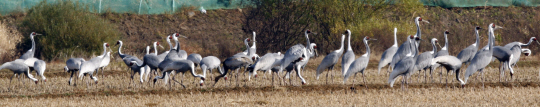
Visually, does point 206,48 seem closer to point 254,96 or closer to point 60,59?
point 60,59

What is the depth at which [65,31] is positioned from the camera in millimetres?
20688

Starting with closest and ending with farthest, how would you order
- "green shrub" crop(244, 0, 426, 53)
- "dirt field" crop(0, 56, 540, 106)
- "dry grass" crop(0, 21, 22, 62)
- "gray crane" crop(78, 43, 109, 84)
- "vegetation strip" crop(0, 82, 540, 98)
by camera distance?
"dirt field" crop(0, 56, 540, 106), "vegetation strip" crop(0, 82, 540, 98), "gray crane" crop(78, 43, 109, 84), "dry grass" crop(0, 21, 22, 62), "green shrub" crop(244, 0, 426, 53)

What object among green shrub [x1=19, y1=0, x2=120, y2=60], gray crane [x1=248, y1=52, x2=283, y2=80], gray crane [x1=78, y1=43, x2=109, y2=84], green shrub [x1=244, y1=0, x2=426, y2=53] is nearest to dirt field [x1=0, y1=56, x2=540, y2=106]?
gray crane [x1=78, y1=43, x2=109, y2=84]

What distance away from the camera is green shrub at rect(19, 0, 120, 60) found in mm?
20734

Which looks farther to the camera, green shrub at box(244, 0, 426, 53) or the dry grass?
green shrub at box(244, 0, 426, 53)

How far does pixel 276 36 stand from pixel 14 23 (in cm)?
1294

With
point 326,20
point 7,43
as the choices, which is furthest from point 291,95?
point 7,43

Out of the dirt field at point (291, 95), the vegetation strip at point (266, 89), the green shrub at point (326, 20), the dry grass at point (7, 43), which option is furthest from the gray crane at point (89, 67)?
the green shrub at point (326, 20)

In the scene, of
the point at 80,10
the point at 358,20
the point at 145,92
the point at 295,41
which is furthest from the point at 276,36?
the point at 145,92

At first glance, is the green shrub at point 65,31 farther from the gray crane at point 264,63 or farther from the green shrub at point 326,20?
the gray crane at point 264,63

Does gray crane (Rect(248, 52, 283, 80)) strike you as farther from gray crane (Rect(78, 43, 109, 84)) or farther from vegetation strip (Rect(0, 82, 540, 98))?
gray crane (Rect(78, 43, 109, 84))

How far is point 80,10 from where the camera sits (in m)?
21.4

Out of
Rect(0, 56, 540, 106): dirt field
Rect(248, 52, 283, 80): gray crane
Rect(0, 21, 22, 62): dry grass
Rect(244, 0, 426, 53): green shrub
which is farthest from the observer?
Rect(244, 0, 426, 53): green shrub

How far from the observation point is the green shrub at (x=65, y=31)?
20.7 metres
